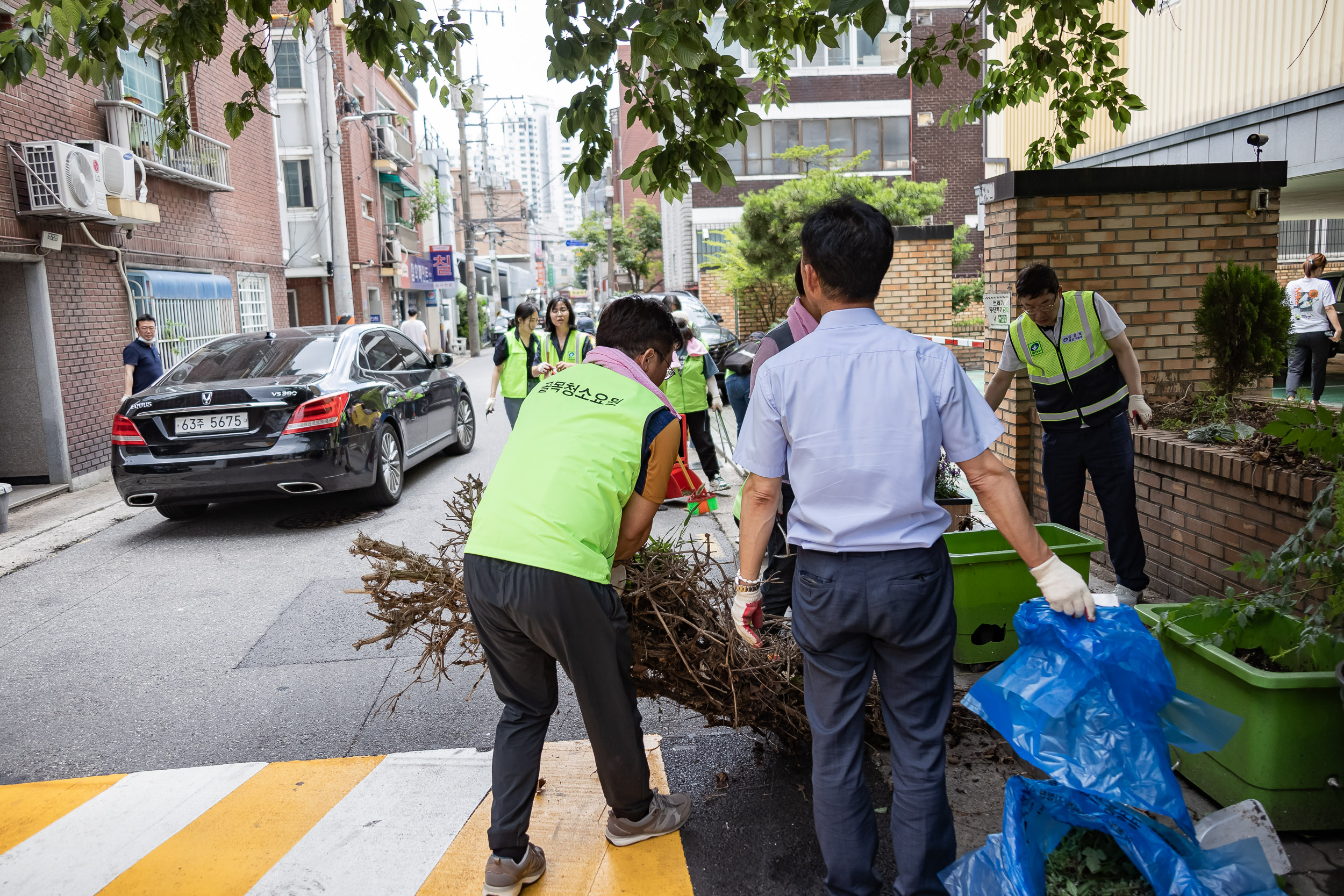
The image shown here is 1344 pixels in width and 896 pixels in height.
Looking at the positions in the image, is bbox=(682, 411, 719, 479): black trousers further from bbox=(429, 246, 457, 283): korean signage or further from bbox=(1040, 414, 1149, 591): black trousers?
bbox=(429, 246, 457, 283): korean signage

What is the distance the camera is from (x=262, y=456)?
24.7 ft

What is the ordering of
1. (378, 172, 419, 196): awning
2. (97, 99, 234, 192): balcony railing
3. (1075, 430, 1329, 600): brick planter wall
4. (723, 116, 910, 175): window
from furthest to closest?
(378, 172, 419, 196): awning → (723, 116, 910, 175): window → (97, 99, 234, 192): balcony railing → (1075, 430, 1329, 600): brick planter wall

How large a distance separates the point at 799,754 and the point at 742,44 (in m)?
3.18

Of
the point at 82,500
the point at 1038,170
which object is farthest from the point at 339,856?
the point at 82,500

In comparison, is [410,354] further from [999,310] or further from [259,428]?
[999,310]

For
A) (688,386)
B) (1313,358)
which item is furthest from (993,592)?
(1313,358)

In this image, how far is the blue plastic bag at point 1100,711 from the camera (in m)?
2.29

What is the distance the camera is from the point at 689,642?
10.7 feet

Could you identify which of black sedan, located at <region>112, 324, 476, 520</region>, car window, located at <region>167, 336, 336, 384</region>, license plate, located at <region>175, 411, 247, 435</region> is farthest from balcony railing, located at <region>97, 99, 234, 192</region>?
license plate, located at <region>175, 411, 247, 435</region>

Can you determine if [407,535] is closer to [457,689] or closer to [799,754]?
[457,689]

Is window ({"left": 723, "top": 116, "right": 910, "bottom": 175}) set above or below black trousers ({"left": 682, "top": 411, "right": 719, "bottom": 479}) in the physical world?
above

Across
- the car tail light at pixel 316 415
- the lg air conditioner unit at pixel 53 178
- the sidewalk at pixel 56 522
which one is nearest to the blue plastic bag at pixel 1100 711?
the car tail light at pixel 316 415

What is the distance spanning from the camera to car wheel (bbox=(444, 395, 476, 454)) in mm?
11289

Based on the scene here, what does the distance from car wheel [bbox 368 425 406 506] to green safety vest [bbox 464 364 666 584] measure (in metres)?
5.83
